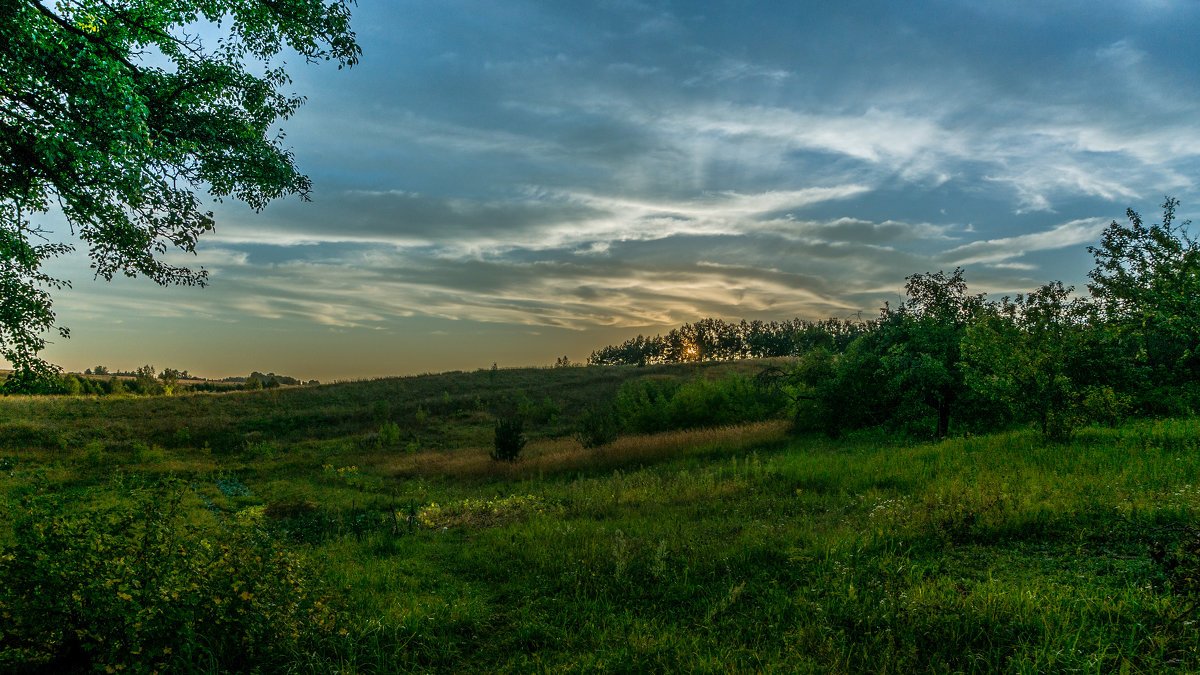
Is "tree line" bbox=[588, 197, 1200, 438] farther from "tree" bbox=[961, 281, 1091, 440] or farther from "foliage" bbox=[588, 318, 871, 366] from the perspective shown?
"foliage" bbox=[588, 318, 871, 366]

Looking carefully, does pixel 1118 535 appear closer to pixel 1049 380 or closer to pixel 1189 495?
pixel 1189 495

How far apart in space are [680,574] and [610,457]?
42.7ft

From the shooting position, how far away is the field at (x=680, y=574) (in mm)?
4383

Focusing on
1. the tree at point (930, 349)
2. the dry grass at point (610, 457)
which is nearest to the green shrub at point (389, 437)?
the dry grass at point (610, 457)

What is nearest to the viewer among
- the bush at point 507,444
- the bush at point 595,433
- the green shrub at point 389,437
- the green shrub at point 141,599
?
the green shrub at point 141,599

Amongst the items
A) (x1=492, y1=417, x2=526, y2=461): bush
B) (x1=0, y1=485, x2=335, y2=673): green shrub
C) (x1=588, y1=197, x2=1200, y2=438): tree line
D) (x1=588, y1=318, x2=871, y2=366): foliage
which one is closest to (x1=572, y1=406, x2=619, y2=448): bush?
(x1=492, y1=417, x2=526, y2=461): bush

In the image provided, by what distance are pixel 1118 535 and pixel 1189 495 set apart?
5.80ft

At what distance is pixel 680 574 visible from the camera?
6715 mm

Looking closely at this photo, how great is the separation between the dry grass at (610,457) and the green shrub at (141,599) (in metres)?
13.9

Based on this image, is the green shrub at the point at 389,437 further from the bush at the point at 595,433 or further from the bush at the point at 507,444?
the bush at the point at 595,433

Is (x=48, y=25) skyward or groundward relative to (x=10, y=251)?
skyward

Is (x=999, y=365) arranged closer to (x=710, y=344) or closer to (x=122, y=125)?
(x=122, y=125)

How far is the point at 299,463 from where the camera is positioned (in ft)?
87.8

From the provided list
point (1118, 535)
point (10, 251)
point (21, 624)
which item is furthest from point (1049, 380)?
point (10, 251)
